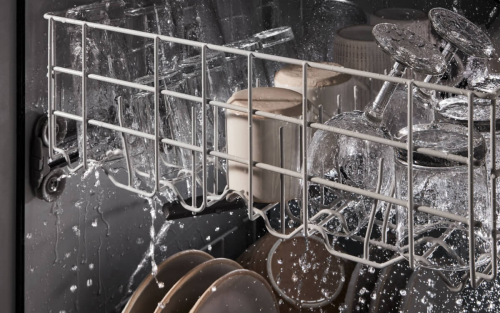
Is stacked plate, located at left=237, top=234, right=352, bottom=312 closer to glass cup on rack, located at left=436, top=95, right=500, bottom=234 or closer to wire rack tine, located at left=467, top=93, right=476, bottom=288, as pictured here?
glass cup on rack, located at left=436, top=95, right=500, bottom=234

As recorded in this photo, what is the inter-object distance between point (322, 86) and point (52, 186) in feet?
1.26

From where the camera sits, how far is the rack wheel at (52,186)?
85 centimetres

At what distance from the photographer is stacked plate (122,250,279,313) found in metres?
0.90

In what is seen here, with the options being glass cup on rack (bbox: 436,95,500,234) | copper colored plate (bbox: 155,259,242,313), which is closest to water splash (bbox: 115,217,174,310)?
copper colored plate (bbox: 155,259,242,313)

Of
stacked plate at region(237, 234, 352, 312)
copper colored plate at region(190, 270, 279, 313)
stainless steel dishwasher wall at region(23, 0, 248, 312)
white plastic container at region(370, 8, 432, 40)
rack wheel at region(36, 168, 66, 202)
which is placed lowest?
stacked plate at region(237, 234, 352, 312)

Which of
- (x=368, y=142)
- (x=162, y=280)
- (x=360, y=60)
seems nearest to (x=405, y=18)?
(x=360, y=60)

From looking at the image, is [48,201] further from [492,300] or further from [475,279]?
[492,300]

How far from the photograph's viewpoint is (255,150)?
66cm

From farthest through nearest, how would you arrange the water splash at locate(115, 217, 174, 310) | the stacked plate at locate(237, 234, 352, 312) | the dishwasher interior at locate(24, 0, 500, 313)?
the stacked plate at locate(237, 234, 352, 312)
the water splash at locate(115, 217, 174, 310)
the dishwasher interior at locate(24, 0, 500, 313)

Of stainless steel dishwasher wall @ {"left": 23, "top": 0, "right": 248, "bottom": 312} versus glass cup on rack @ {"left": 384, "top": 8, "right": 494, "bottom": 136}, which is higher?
glass cup on rack @ {"left": 384, "top": 8, "right": 494, "bottom": 136}

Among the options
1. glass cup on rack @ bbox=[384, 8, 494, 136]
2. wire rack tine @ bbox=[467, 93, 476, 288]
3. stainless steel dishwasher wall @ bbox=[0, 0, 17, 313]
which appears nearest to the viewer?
wire rack tine @ bbox=[467, 93, 476, 288]

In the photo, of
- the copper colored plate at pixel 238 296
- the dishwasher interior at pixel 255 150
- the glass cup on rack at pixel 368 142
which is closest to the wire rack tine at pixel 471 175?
the dishwasher interior at pixel 255 150

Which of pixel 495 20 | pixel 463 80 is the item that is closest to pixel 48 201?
pixel 463 80

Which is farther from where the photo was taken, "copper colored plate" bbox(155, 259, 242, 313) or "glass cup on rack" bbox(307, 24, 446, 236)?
"copper colored plate" bbox(155, 259, 242, 313)
